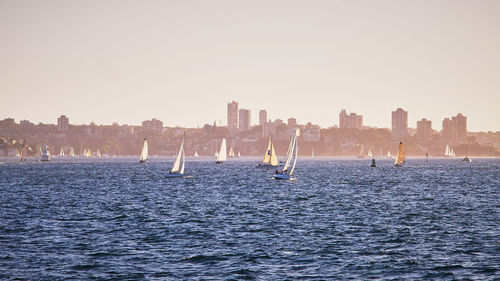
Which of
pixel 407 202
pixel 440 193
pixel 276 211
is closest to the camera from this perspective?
pixel 276 211

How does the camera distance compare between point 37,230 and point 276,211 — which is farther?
point 276,211

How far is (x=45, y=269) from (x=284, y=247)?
50.6ft

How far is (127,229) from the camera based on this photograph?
48125mm

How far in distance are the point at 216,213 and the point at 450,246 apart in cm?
2638

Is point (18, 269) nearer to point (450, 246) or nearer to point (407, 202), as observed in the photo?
point (450, 246)

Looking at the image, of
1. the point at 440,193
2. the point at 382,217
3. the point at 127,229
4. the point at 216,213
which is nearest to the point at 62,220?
the point at 127,229

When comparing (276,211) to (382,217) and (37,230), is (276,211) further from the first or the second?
(37,230)

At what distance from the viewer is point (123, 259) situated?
3544 cm

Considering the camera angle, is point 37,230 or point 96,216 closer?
point 37,230

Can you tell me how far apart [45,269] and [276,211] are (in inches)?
1308

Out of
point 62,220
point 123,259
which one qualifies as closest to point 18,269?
point 123,259

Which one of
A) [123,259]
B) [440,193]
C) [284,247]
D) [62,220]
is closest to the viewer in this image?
[123,259]

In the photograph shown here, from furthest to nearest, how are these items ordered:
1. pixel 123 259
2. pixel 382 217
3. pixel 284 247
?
pixel 382 217
pixel 284 247
pixel 123 259

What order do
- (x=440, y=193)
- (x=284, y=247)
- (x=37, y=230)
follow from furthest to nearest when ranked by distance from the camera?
(x=440, y=193)
(x=37, y=230)
(x=284, y=247)
